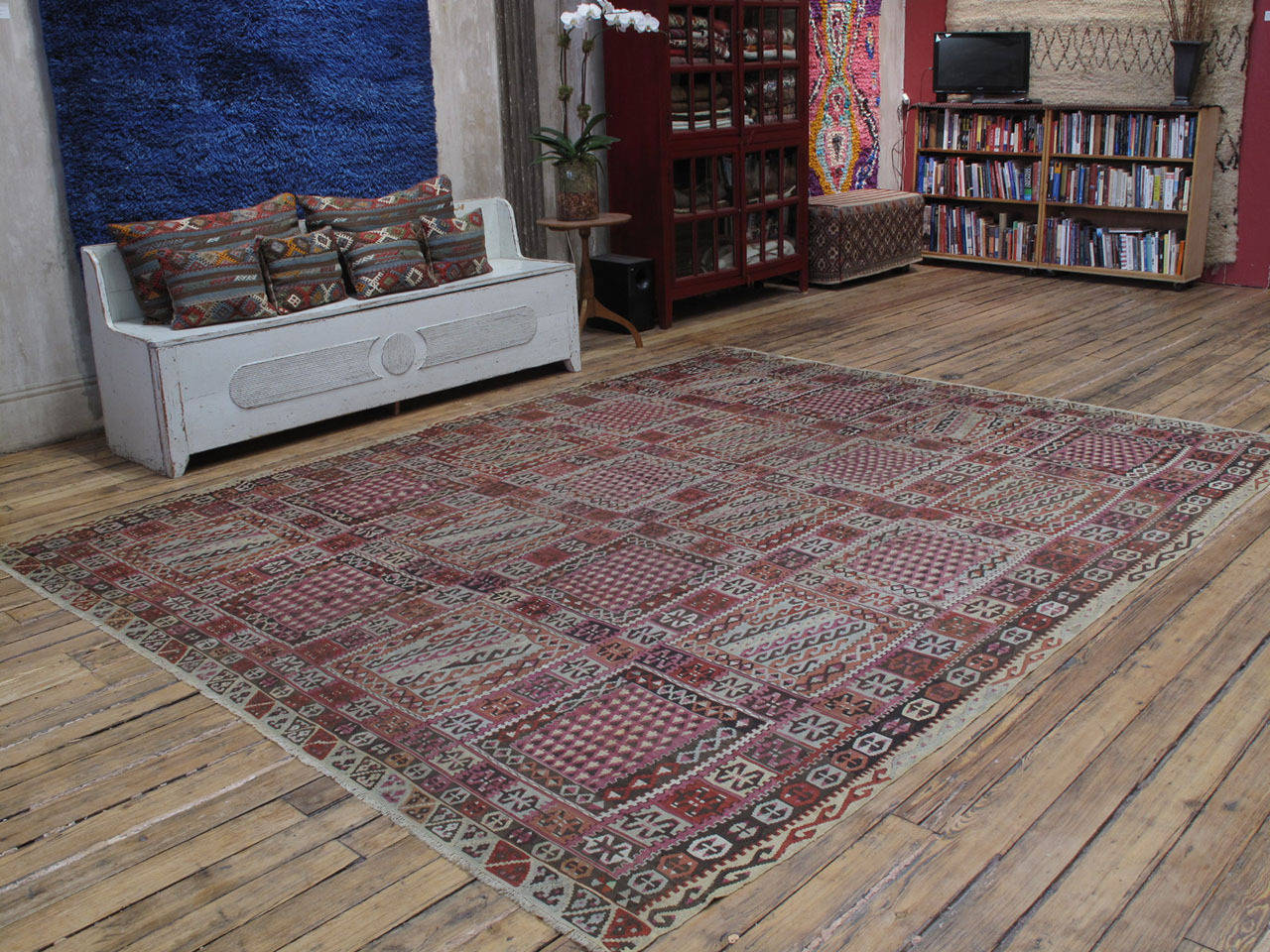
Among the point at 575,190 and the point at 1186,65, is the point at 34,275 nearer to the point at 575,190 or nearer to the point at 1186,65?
the point at 575,190

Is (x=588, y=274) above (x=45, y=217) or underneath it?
underneath

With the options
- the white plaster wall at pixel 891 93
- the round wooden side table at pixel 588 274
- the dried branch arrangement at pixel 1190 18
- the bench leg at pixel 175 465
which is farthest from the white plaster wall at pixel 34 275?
the dried branch arrangement at pixel 1190 18

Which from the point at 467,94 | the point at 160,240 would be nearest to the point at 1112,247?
the point at 467,94

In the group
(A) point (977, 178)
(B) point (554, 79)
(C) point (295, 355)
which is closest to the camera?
(C) point (295, 355)

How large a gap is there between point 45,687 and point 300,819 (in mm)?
911

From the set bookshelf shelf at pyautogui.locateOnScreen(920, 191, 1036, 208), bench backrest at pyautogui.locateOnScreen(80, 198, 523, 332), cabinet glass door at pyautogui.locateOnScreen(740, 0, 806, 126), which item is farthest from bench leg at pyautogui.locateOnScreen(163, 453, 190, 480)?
bookshelf shelf at pyautogui.locateOnScreen(920, 191, 1036, 208)

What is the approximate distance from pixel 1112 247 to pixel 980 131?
3.60 feet

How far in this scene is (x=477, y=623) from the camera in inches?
119

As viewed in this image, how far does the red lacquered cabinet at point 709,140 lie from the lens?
5945 mm

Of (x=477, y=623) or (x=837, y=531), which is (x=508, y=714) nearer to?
(x=477, y=623)

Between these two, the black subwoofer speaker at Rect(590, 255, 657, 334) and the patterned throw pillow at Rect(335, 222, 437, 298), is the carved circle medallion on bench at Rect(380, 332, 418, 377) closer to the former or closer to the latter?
the patterned throw pillow at Rect(335, 222, 437, 298)

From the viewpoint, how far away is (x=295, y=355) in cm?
446

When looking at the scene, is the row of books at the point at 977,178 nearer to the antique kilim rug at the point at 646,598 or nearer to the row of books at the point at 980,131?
the row of books at the point at 980,131

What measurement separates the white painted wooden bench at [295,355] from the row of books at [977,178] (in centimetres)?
336
